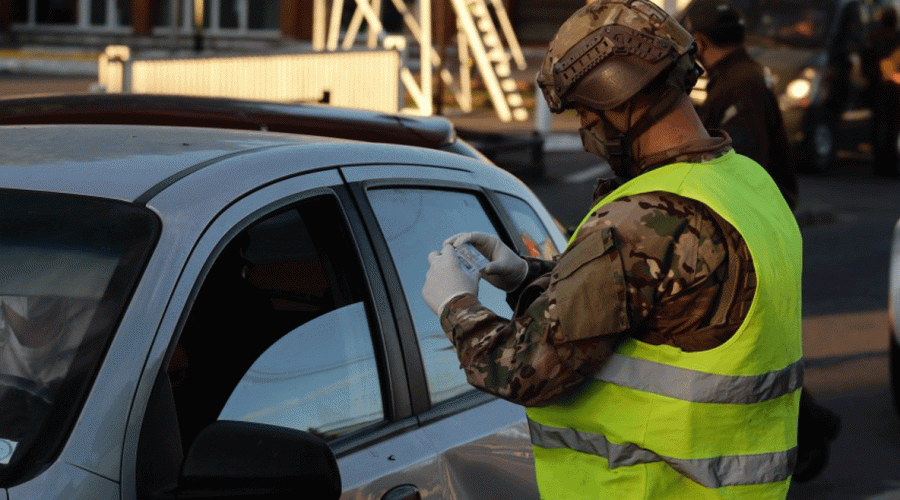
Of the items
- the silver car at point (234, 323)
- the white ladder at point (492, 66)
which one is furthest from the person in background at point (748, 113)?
the white ladder at point (492, 66)

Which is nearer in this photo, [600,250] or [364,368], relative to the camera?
[600,250]

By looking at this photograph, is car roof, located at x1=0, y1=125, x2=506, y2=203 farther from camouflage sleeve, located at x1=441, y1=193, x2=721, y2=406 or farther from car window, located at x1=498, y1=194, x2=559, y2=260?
camouflage sleeve, located at x1=441, y1=193, x2=721, y2=406

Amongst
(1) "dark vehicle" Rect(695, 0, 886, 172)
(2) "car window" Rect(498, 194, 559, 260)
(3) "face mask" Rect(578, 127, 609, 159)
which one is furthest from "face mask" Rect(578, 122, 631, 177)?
(1) "dark vehicle" Rect(695, 0, 886, 172)

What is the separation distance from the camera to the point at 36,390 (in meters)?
2.23

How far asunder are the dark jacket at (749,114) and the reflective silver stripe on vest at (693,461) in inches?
140

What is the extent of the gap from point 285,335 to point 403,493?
42 centimetres

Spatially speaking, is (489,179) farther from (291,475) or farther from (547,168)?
(547,168)

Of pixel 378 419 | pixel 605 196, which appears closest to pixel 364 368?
pixel 378 419

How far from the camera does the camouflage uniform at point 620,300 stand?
2.27 meters

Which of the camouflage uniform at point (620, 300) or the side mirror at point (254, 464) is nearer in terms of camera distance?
the side mirror at point (254, 464)

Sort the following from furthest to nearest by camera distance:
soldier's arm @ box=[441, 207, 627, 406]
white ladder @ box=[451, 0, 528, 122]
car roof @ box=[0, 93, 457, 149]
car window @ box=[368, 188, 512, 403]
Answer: white ladder @ box=[451, 0, 528, 122] < car roof @ box=[0, 93, 457, 149] < car window @ box=[368, 188, 512, 403] < soldier's arm @ box=[441, 207, 627, 406]

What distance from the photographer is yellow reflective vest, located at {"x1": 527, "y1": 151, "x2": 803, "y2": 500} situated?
2322mm

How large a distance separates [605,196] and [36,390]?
3.40ft

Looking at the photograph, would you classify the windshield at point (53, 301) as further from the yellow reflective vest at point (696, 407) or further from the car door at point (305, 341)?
the yellow reflective vest at point (696, 407)
